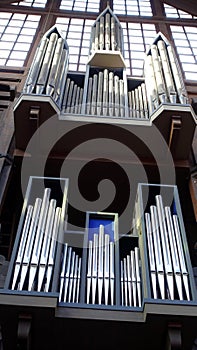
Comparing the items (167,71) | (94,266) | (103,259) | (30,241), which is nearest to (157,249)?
(103,259)

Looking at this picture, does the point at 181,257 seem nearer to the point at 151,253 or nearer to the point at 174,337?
the point at 151,253

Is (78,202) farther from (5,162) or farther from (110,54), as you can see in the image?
(110,54)

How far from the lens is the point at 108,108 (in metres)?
9.88

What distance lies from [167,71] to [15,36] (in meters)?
5.97

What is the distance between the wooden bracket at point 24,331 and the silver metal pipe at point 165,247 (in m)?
1.69

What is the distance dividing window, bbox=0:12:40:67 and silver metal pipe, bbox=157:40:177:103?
3.59 m

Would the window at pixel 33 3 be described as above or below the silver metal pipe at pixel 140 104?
above

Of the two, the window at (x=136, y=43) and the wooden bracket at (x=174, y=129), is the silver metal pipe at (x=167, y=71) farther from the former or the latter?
the window at (x=136, y=43)

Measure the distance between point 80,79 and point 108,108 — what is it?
1807 millimetres

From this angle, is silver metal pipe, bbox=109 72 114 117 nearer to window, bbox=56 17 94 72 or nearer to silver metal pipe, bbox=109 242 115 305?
window, bbox=56 17 94 72

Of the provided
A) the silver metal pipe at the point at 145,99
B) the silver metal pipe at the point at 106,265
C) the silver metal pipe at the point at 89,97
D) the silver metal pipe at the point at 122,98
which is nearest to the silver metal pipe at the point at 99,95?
the silver metal pipe at the point at 89,97

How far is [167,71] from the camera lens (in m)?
10.6

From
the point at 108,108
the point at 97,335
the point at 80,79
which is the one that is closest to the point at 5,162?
the point at 108,108

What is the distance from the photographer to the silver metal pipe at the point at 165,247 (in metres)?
6.36
